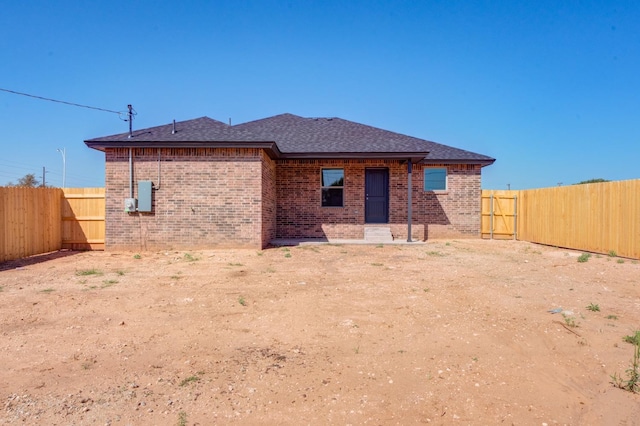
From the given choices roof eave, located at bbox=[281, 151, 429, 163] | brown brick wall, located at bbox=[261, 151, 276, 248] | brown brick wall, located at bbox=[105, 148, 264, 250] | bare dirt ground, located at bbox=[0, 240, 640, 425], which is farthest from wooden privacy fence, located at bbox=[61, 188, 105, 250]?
roof eave, located at bbox=[281, 151, 429, 163]

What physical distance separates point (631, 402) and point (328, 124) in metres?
16.1

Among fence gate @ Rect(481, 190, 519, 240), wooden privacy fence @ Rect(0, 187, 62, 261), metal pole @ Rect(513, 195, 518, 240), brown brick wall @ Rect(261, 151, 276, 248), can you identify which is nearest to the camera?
wooden privacy fence @ Rect(0, 187, 62, 261)

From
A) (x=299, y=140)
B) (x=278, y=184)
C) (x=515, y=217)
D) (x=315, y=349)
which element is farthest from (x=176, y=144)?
(x=515, y=217)

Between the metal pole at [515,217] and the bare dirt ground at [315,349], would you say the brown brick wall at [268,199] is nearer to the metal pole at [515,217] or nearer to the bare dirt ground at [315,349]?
the bare dirt ground at [315,349]

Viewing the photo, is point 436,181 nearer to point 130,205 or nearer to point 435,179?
point 435,179

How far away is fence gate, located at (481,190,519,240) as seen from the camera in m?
15.7

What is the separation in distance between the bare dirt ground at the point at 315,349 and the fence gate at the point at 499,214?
8136mm

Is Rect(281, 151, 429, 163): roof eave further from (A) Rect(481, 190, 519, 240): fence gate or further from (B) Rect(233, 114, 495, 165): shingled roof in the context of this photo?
(A) Rect(481, 190, 519, 240): fence gate

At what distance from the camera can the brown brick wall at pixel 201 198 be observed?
11516 mm

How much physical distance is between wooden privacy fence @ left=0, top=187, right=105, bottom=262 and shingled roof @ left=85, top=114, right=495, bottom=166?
6.51 ft

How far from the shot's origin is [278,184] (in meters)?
14.7

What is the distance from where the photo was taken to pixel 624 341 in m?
4.00

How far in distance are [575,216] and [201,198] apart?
39.5 ft

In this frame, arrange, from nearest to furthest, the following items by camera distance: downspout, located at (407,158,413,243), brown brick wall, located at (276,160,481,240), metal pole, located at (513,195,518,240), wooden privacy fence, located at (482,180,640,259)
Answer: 1. wooden privacy fence, located at (482,180,640,259)
2. downspout, located at (407,158,413,243)
3. brown brick wall, located at (276,160,481,240)
4. metal pole, located at (513,195,518,240)
